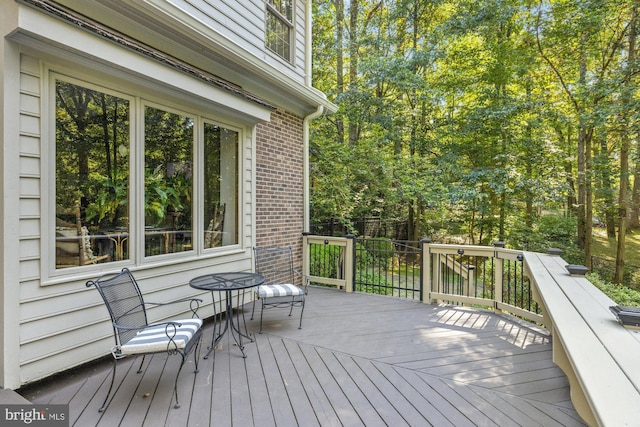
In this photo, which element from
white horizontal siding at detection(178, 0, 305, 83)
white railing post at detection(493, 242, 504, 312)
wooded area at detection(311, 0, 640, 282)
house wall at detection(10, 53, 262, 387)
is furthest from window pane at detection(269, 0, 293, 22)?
white railing post at detection(493, 242, 504, 312)

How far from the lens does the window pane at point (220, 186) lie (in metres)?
3.91

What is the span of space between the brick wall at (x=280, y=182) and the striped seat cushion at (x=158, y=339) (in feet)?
7.52

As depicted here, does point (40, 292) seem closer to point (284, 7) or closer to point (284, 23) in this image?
point (284, 23)

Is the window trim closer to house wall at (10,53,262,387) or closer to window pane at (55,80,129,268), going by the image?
window pane at (55,80,129,268)

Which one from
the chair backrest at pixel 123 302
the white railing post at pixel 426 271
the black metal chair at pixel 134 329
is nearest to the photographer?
the black metal chair at pixel 134 329

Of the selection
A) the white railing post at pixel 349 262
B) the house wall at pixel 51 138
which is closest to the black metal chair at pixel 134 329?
the house wall at pixel 51 138

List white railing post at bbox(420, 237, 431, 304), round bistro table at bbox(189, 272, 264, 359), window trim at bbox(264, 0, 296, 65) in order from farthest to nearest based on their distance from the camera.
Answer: window trim at bbox(264, 0, 296, 65) → white railing post at bbox(420, 237, 431, 304) → round bistro table at bbox(189, 272, 264, 359)

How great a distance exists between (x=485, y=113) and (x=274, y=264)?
7.26 m

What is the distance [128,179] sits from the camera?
3.04m

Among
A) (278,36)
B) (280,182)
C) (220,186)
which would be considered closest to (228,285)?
(220,186)

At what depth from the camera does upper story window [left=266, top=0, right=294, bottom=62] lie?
16.4 ft

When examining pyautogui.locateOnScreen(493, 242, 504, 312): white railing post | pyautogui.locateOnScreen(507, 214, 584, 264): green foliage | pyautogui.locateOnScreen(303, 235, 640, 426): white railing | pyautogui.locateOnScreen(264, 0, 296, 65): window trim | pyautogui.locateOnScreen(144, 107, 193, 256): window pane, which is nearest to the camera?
pyautogui.locateOnScreen(303, 235, 640, 426): white railing

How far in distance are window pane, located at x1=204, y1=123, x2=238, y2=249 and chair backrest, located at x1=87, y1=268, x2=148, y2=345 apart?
3.94 feet

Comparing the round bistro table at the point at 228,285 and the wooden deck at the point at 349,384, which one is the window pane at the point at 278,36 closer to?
the round bistro table at the point at 228,285
